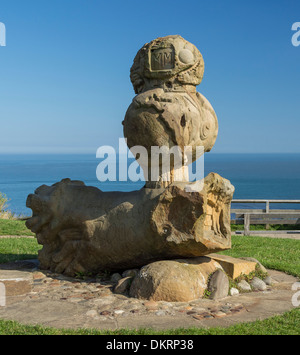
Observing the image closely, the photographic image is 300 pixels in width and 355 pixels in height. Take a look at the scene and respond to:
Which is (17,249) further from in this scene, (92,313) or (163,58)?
(163,58)

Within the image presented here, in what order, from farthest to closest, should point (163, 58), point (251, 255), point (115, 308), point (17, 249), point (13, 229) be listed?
1. point (13, 229)
2. point (17, 249)
3. point (251, 255)
4. point (163, 58)
5. point (115, 308)

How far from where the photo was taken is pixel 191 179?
20.6 feet

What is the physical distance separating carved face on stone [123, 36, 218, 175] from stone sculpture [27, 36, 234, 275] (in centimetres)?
1

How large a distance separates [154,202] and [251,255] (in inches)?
146

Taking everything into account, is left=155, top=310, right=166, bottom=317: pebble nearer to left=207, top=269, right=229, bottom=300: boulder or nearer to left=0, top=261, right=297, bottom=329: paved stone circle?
left=0, top=261, right=297, bottom=329: paved stone circle

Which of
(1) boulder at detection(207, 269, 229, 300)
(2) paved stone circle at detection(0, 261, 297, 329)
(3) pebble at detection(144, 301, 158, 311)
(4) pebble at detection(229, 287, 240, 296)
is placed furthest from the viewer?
→ (4) pebble at detection(229, 287, 240, 296)

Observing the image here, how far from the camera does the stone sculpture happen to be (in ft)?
18.0

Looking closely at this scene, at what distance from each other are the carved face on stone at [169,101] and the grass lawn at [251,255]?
2401mm

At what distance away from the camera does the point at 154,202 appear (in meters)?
5.71

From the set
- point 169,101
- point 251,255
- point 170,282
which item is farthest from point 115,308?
point 251,255

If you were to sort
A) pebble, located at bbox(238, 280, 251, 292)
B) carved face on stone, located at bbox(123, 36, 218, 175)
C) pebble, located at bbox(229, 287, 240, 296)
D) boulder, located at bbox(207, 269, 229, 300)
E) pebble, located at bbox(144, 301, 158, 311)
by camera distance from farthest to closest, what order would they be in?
pebble, located at bbox(238, 280, 251, 292)
carved face on stone, located at bbox(123, 36, 218, 175)
pebble, located at bbox(229, 287, 240, 296)
boulder, located at bbox(207, 269, 229, 300)
pebble, located at bbox(144, 301, 158, 311)

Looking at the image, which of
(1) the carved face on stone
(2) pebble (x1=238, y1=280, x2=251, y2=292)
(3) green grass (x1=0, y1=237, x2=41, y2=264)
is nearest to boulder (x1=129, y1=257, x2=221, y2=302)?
(2) pebble (x1=238, y1=280, x2=251, y2=292)
